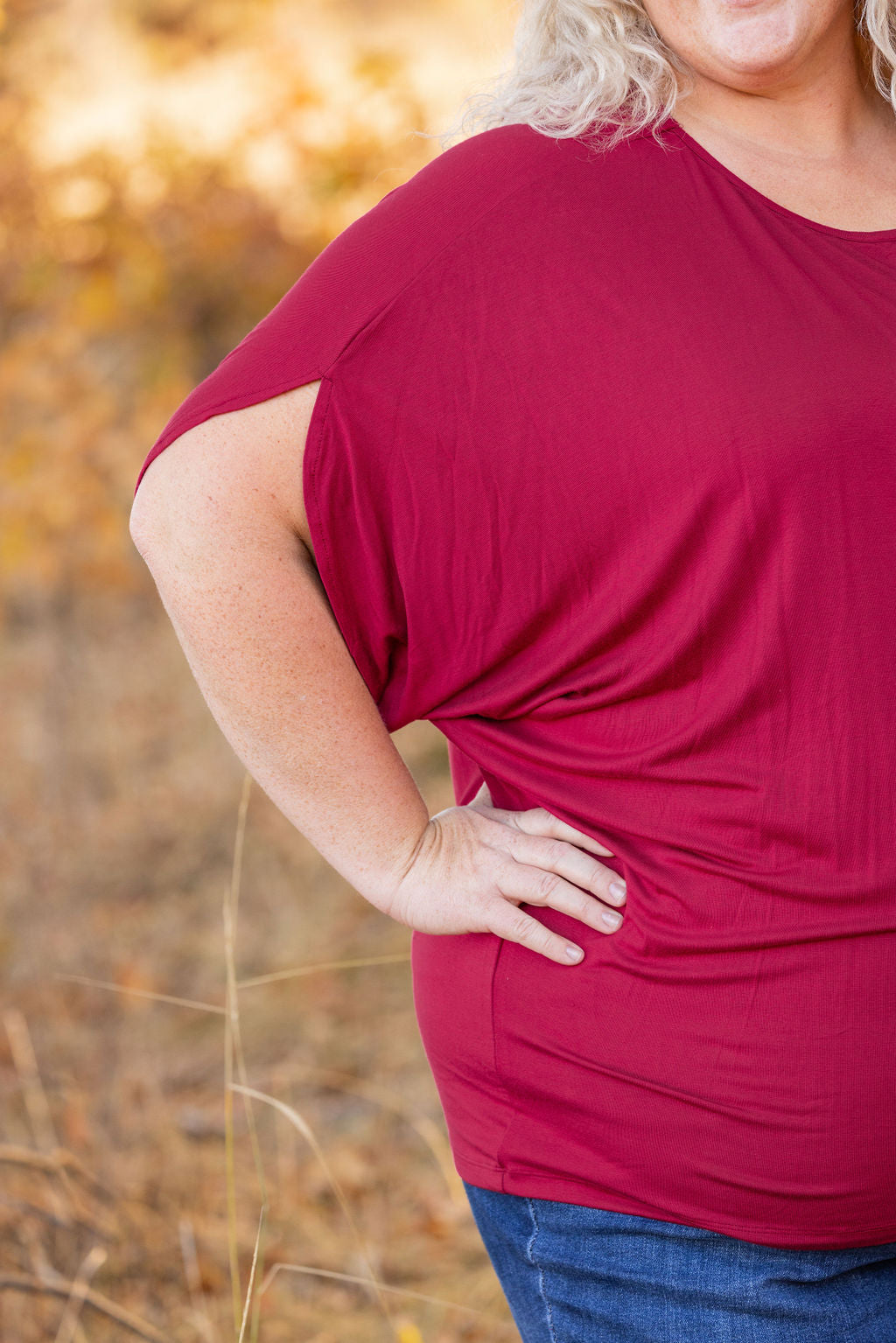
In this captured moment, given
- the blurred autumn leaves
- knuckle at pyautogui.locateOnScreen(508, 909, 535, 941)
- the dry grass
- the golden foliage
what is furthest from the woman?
the golden foliage

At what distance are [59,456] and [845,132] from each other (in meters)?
3.80

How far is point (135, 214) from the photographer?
16.5 ft

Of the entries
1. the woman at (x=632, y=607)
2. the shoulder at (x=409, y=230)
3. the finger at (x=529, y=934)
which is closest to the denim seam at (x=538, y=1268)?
the woman at (x=632, y=607)

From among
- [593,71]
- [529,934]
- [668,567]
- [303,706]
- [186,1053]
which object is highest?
[593,71]

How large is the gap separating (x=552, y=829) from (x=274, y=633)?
0.31 meters

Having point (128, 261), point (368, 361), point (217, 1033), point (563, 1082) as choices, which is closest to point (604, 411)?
point (368, 361)

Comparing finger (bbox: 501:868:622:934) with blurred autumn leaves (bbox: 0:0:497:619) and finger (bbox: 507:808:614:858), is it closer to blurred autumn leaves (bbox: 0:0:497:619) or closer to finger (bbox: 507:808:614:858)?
finger (bbox: 507:808:614:858)

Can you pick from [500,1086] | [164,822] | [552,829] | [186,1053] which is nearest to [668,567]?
[552,829]

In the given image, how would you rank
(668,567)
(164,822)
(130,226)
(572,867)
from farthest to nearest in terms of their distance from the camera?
(130,226), (164,822), (572,867), (668,567)

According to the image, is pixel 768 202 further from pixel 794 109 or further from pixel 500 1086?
pixel 500 1086

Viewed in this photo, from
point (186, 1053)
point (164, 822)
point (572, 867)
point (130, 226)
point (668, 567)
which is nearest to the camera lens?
point (668, 567)

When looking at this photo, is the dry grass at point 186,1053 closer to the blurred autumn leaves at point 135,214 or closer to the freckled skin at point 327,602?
the freckled skin at point 327,602

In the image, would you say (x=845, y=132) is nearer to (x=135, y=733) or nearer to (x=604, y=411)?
(x=604, y=411)

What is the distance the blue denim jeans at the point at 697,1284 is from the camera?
1068 millimetres
